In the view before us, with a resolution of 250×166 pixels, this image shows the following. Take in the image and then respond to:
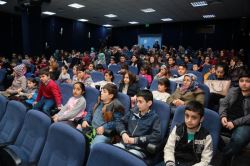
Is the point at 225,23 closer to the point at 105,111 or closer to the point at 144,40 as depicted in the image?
the point at 144,40

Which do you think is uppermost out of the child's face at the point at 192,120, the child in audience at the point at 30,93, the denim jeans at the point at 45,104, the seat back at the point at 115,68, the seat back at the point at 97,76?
the seat back at the point at 115,68

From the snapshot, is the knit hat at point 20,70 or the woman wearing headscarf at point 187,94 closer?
the woman wearing headscarf at point 187,94

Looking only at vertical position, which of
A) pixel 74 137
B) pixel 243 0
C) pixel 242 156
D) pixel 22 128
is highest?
pixel 243 0

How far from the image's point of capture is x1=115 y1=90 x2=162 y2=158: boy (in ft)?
7.00

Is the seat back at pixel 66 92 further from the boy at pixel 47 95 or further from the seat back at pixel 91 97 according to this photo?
the seat back at pixel 91 97

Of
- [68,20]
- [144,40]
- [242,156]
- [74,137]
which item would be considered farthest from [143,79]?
[144,40]

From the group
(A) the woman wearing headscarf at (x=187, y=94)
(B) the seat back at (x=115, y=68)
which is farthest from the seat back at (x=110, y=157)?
(B) the seat back at (x=115, y=68)

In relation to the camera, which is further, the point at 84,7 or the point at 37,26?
the point at 84,7

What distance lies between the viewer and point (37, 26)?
9.55 m

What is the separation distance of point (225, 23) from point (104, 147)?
1457cm

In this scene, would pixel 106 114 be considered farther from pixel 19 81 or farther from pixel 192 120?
pixel 19 81

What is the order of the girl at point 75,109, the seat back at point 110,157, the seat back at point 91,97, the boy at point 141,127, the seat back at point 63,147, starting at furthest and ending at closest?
the seat back at point 91,97 → the girl at point 75,109 → the boy at point 141,127 → the seat back at point 63,147 → the seat back at point 110,157

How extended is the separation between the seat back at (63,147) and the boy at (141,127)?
2.33ft

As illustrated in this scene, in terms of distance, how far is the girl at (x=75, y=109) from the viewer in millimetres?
2982
